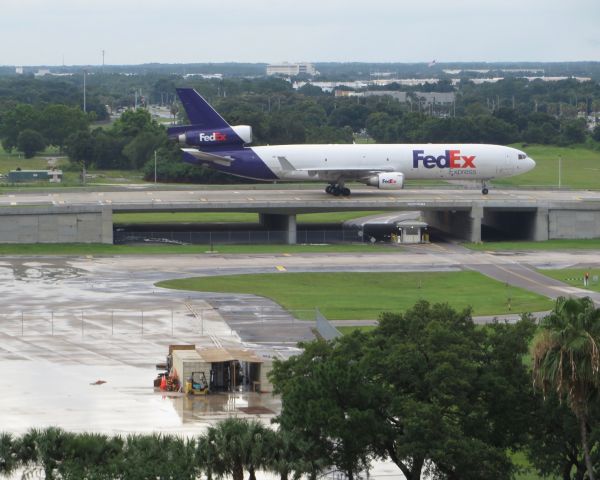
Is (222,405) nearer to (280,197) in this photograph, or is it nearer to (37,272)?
(37,272)

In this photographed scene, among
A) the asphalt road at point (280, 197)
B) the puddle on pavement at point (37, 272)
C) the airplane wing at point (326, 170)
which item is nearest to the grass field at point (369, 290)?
the puddle on pavement at point (37, 272)

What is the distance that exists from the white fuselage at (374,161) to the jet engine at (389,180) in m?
0.78

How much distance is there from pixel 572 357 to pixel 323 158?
3486 inches

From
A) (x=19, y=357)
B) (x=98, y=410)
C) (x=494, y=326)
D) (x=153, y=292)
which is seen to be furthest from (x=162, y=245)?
(x=494, y=326)

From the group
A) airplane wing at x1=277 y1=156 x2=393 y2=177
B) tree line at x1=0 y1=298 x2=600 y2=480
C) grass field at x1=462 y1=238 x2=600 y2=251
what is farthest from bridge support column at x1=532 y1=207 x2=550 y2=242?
tree line at x1=0 y1=298 x2=600 y2=480

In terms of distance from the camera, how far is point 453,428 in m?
45.5

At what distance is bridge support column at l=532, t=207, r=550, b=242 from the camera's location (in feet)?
407

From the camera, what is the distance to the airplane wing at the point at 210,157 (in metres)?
129

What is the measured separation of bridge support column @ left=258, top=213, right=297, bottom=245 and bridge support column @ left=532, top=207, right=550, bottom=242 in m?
21.4

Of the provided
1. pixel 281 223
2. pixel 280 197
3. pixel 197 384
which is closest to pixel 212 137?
pixel 280 197

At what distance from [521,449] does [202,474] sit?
10.8 metres

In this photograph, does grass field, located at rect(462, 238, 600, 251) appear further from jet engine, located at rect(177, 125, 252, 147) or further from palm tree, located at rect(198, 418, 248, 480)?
palm tree, located at rect(198, 418, 248, 480)

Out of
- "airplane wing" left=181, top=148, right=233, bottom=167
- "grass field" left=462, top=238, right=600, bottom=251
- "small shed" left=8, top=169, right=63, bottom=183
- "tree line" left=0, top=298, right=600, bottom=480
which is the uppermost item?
"airplane wing" left=181, top=148, right=233, bottom=167

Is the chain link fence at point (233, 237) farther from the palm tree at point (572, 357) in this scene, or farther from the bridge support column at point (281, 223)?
the palm tree at point (572, 357)
